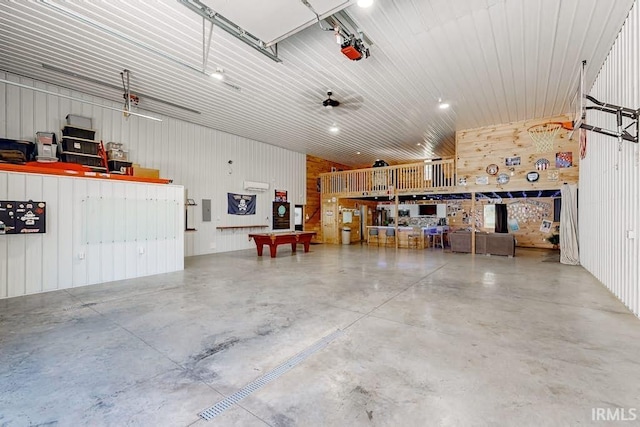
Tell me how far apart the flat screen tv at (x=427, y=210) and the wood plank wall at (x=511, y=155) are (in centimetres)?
463

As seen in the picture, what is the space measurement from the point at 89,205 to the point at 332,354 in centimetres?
533

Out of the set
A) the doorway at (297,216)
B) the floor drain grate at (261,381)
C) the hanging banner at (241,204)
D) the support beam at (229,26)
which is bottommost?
the floor drain grate at (261,381)

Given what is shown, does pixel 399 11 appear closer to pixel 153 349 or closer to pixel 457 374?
pixel 457 374

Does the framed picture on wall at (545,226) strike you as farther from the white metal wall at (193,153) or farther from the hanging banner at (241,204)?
the hanging banner at (241,204)

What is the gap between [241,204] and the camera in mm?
10133

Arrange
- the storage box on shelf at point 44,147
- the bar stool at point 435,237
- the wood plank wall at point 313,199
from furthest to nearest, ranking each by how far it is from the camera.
Answer: the wood plank wall at point 313,199 < the bar stool at point 435,237 < the storage box on shelf at point 44,147

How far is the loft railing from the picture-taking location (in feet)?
32.6

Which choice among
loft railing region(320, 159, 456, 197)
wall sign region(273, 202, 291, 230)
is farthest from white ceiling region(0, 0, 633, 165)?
wall sign region(273, 202, 291, 230)

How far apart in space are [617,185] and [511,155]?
4.66 m

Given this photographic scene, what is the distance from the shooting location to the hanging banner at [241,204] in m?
9.77

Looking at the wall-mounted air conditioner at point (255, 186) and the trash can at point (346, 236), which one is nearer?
the wall-mounted air conditioner at point (255, 186)

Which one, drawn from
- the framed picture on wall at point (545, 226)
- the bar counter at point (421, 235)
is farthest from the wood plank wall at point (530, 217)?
the bar counter at point (421, 235)

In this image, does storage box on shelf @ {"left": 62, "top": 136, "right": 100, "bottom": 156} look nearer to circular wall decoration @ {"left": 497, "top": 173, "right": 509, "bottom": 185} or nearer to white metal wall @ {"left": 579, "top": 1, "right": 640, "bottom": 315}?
white metal wall @ {"left": 579, "top": 1, "right": 640, "bottom": 315}

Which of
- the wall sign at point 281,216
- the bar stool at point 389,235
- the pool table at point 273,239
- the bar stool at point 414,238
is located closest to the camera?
the pool table at point 273,239
